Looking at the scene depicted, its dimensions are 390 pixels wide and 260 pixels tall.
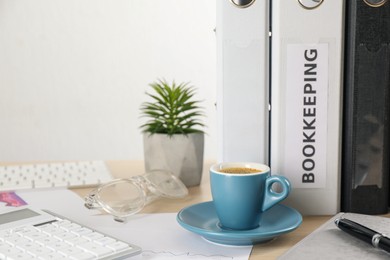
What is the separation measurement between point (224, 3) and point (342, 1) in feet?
0.45

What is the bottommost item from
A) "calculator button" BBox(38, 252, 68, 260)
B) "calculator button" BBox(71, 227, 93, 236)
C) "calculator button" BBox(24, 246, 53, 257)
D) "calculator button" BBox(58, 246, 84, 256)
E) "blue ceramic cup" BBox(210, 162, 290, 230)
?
"calculator button" BBox(38, 252, 68, 260)

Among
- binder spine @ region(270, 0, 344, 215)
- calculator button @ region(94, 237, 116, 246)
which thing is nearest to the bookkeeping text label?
binder spine @ region(270, 0, 344, 215)

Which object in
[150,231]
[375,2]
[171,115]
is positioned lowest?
[150,231]

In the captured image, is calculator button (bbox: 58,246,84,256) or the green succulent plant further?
the green succulent plant

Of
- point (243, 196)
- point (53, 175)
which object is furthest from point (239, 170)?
point (53, 175)

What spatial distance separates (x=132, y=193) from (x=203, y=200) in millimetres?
99

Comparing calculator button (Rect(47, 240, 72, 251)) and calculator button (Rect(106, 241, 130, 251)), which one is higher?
calculator button (Rect(47, 240, 72, 251))

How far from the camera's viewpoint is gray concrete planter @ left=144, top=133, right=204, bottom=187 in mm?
843

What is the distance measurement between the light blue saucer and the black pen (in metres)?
0.05

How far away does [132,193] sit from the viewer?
759 mm

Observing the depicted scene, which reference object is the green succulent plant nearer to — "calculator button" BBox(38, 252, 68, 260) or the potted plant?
the potted plant

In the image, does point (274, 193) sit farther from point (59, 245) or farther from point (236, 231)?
point (59, 245)

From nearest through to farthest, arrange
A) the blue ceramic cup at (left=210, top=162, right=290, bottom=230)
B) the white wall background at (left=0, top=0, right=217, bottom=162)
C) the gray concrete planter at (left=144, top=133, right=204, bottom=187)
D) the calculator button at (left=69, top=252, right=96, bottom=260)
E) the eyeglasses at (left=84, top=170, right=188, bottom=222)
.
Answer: the calculator button at (left=69, top=252, right=96, bottom=260)
the blue ceramic cup at (left=210, top=162, right=290, bottom=230)
the eyeglasses at (left=84, top=170, right=188, bottom=222)
the gray concrete planter at (left=144, top=133, right=204, bottom=187)
the white wall background at (left=0, top=0, right=217, bottom=162)

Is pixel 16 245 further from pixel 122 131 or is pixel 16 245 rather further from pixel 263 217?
pixel 122 131
